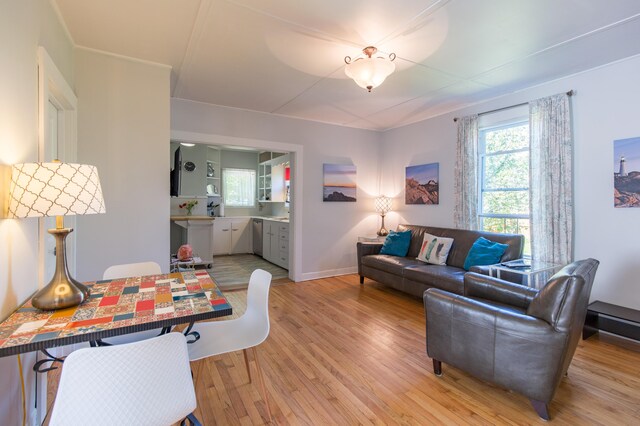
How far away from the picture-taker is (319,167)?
5.06 metres

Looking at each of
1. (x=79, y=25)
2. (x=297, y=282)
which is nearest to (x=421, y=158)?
(x=297, y=282)

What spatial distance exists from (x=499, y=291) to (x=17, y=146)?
10.3ft

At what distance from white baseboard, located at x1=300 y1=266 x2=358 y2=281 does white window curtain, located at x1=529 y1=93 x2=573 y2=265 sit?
275 centimetres

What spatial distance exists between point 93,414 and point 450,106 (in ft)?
15.3

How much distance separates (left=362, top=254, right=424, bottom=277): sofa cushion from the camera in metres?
4.06

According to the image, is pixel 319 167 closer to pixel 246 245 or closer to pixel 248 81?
pixel 248 81

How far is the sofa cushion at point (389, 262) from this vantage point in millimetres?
4063

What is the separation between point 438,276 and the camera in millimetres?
3551

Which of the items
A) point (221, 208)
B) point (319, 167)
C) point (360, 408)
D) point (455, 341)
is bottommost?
point (360, 408)

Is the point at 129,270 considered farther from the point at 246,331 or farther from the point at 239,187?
the point at 239,187

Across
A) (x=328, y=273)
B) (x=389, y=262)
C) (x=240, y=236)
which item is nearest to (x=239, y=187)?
(x=240, y=236)

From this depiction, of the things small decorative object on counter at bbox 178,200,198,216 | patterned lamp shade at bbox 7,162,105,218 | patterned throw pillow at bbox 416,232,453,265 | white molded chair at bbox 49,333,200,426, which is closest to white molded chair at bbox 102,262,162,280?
patterned lamp shade at bbox 7,162,105,218

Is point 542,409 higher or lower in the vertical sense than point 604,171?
lower

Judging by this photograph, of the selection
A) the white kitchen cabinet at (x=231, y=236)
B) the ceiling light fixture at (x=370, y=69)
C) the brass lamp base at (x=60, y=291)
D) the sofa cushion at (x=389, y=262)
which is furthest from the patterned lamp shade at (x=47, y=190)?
the white kitchen cabinet at (x=231, y=236)
